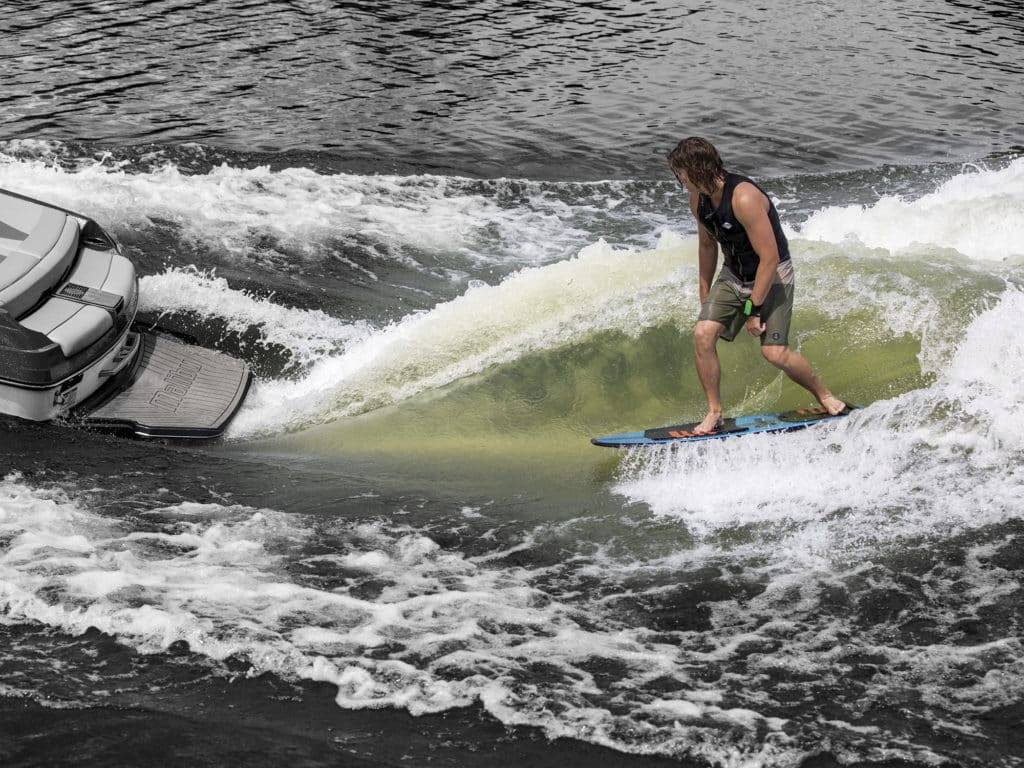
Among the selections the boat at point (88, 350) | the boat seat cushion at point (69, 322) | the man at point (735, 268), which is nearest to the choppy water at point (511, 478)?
the boat at point (88, 350)

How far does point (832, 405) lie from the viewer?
6922 mm

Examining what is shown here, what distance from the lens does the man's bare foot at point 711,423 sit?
22.4 feet

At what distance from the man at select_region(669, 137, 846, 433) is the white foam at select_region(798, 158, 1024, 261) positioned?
4228 mm

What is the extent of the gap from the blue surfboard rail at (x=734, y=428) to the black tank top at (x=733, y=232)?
101cm

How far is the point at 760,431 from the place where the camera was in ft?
22.4

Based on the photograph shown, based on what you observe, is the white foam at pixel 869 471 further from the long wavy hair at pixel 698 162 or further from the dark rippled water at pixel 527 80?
the dark rippled water at pixel 527 80

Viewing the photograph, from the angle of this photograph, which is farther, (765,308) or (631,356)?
(631,356)

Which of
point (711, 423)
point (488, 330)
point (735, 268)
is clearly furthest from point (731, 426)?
point (488, 330)

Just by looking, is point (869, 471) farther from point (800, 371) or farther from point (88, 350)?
point (88, 350)

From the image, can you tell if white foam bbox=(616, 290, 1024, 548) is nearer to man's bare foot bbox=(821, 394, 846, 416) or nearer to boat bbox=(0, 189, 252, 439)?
man's bare foot bbox=(821, 394, 846, 416)

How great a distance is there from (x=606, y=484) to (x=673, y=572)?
1172 mm

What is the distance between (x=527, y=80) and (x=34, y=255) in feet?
37.1

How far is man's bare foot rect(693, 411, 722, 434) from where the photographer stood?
6840 mm

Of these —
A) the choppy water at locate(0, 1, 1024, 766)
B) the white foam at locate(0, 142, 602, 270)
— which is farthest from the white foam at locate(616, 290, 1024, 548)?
the white foam at locate(0, 142, 602, 270)
